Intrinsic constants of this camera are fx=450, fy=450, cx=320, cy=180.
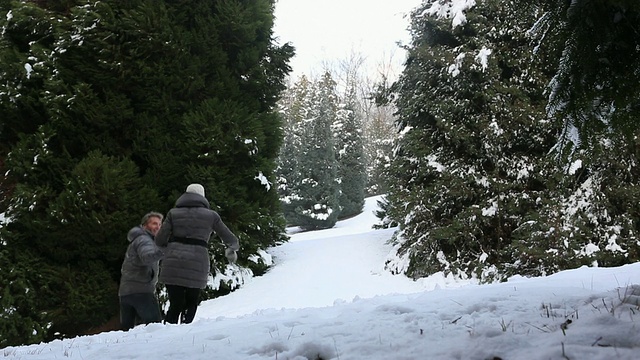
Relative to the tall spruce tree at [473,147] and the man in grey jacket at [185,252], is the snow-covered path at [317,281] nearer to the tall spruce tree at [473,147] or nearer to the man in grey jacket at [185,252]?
the tall spruce tree at [473,147]

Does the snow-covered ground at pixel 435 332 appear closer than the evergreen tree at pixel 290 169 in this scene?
Yes

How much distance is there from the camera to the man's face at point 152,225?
16.7 feet

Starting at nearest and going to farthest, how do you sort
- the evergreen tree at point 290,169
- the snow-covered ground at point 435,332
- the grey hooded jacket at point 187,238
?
the snow-covered ground at point 435,332, the grey hooded jacket at point 187,238, the evergreen tree at point 290,169

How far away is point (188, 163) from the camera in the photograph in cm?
709

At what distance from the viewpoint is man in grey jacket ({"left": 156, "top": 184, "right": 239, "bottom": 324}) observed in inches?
182

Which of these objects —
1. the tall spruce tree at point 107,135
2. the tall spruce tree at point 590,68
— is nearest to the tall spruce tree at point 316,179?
the tall spruce tree at point 107,135

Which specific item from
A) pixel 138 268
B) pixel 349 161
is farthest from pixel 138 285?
pixel 349 161

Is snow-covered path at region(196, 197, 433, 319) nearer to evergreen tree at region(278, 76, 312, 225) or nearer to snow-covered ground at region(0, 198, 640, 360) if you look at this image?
snow-covered ground at region(0, 198, 640, 360)

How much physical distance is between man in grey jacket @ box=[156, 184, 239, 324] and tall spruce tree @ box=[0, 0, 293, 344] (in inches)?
72.2

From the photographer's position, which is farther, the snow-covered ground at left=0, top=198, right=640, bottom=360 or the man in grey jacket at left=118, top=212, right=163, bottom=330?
the man in grey jacket at left=118, top=212, right=163, bottom=330

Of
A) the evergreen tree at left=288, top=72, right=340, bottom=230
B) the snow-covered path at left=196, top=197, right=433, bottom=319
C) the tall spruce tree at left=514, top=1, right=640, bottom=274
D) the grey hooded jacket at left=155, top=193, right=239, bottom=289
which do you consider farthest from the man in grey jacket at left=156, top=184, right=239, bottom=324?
the evergreen tree at left=288, top=72, right=340, bottom=230

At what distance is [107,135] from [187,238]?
9.61 ft

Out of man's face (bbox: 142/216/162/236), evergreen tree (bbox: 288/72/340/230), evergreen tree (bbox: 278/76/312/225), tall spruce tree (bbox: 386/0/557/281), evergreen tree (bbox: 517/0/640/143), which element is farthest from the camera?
evergreen tree (bbox: 278/76/312/225)

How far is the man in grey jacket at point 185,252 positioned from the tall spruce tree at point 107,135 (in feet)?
6.02
